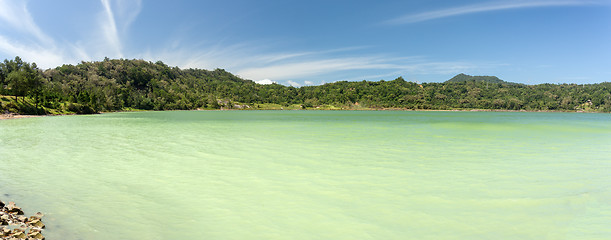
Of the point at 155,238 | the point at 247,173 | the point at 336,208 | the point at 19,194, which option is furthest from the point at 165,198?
the point at 336,208

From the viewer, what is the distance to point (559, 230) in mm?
7344

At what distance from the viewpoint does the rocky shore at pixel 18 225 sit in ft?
20.5

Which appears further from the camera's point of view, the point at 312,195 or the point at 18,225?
the point at 312,195

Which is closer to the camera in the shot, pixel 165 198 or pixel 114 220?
pixel 114 220

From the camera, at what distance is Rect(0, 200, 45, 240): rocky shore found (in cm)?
625

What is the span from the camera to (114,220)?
25.6 feet

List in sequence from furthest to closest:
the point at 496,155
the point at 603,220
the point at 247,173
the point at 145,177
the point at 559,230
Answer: the point at 496,155
the point at 247,173
the point at 145,177
the point at 603,220
the point at 559,230

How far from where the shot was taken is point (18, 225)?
7035 millimetres

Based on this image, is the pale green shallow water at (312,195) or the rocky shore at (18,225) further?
the pale green shallow water at (312,195)

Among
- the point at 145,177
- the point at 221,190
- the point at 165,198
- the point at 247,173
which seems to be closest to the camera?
the point at 165,198

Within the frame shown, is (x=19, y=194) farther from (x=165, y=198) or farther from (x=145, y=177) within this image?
(x=165, y=198)

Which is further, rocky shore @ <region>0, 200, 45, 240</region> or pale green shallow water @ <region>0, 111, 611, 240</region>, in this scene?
pale green shallow water @ <region>0, 111, 611, 240</region>

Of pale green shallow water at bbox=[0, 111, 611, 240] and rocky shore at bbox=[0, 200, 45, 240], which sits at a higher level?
rocky shore at bbox=[0, 200, 45, 240]

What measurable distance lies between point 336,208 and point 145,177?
28.5 ft
